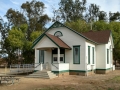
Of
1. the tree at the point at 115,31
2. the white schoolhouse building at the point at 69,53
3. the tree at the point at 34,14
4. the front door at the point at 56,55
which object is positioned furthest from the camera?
the tree at the point at 34,14

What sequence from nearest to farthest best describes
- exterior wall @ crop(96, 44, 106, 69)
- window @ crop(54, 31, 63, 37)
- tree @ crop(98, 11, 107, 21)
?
1. window @ crop(54, 31, 63, 37)
2. exterior wall @ crop(96, 44, 106, 69)
3. tree @ crop(98, 11, 107, 21)

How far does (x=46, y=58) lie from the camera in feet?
74.6

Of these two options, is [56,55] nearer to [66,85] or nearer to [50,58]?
[50,58]

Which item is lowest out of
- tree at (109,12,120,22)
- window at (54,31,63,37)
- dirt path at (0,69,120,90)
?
dirt path at (0,69,120,90)

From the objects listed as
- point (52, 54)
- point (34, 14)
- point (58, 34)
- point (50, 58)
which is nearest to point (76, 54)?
point (52, 54)

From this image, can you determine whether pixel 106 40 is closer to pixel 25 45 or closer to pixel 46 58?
pixel 46 58

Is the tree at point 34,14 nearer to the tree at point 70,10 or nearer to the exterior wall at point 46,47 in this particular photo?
the tree at point 70,10

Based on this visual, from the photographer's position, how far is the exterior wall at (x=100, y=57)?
966 inches

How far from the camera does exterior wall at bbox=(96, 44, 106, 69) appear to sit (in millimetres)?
24531

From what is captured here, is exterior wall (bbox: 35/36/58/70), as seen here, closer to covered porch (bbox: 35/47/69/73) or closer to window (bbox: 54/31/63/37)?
covered porch (bbox: 35/47/69/73)

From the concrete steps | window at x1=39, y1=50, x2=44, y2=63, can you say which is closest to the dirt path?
the concrete steps

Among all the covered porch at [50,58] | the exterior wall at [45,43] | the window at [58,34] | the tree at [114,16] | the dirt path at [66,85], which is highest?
the tree at [114,16]

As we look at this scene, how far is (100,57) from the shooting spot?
81.4ft

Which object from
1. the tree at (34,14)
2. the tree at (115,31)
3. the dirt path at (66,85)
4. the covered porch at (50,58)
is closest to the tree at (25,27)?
the tree at (34,14)
